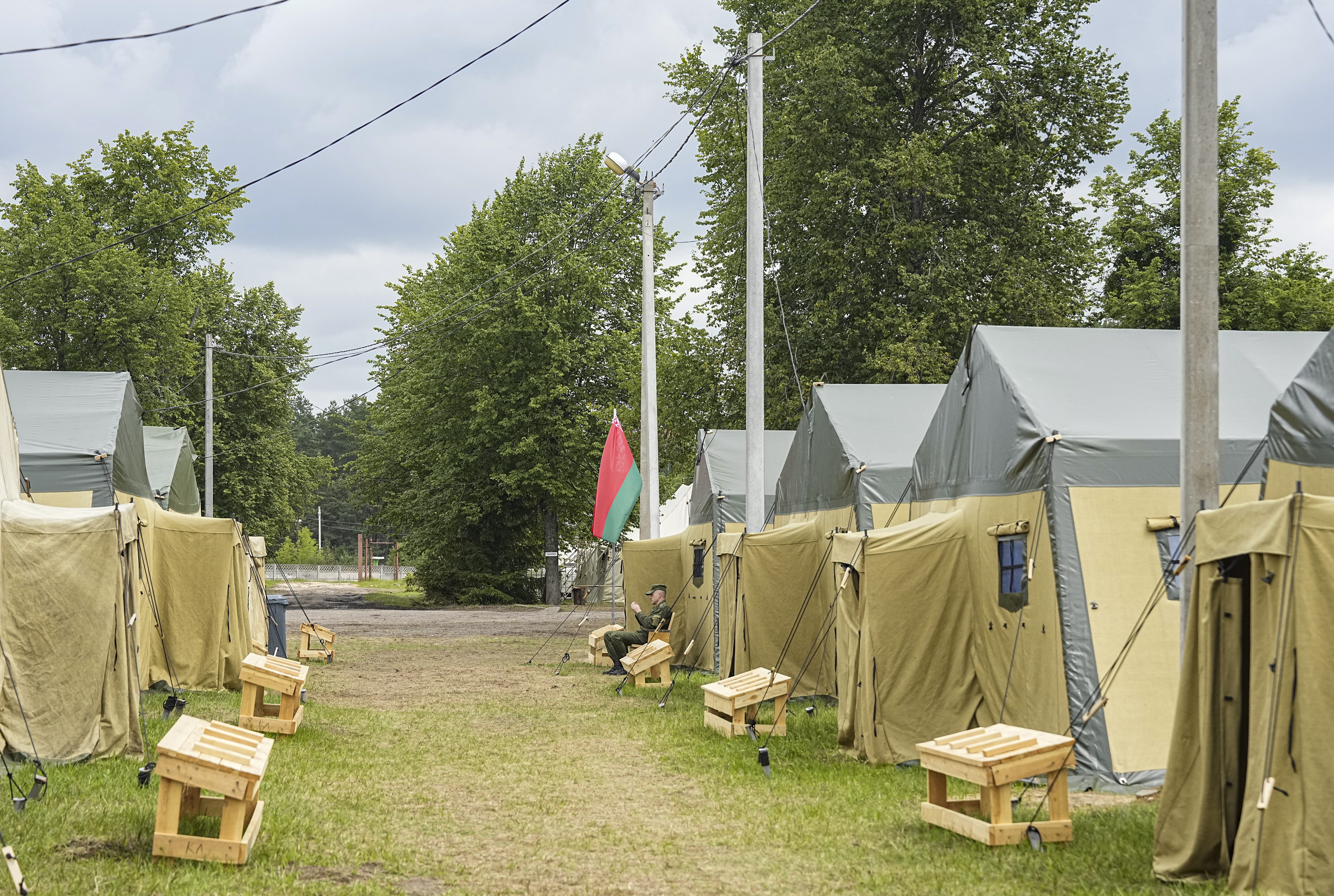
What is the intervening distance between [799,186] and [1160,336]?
1489 centimetres

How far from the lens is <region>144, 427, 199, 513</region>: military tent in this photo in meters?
20.3

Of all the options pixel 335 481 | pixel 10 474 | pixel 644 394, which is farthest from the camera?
pixel 335 481

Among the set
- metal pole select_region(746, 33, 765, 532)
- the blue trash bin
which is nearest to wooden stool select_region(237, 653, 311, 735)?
metal pole select_region(746, 33, 765, 532)

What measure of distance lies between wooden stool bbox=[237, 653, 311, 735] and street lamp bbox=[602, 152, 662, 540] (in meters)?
9.62

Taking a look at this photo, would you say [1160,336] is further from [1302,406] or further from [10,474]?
[10,474]

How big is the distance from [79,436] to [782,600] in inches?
338

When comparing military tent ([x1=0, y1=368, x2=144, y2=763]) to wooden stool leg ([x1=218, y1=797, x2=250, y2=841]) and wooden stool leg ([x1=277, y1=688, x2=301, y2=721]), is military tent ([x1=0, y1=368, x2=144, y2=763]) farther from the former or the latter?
wooden stool leg ([x1=218, y1=797, x2=250, y2=841])

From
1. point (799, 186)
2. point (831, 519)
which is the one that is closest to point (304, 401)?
point (799, 186)

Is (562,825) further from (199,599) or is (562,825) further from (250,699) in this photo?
(199,599)

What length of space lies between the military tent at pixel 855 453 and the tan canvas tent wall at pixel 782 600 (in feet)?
1.42

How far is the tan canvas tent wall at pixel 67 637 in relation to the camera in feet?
30.5

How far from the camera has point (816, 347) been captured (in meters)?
25.0

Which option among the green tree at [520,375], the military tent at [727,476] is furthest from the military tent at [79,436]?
the green tree at [520,375]

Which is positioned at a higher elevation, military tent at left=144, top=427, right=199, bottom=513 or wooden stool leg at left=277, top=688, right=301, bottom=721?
military tent at left=144, top=427, right=199, bottom=513
